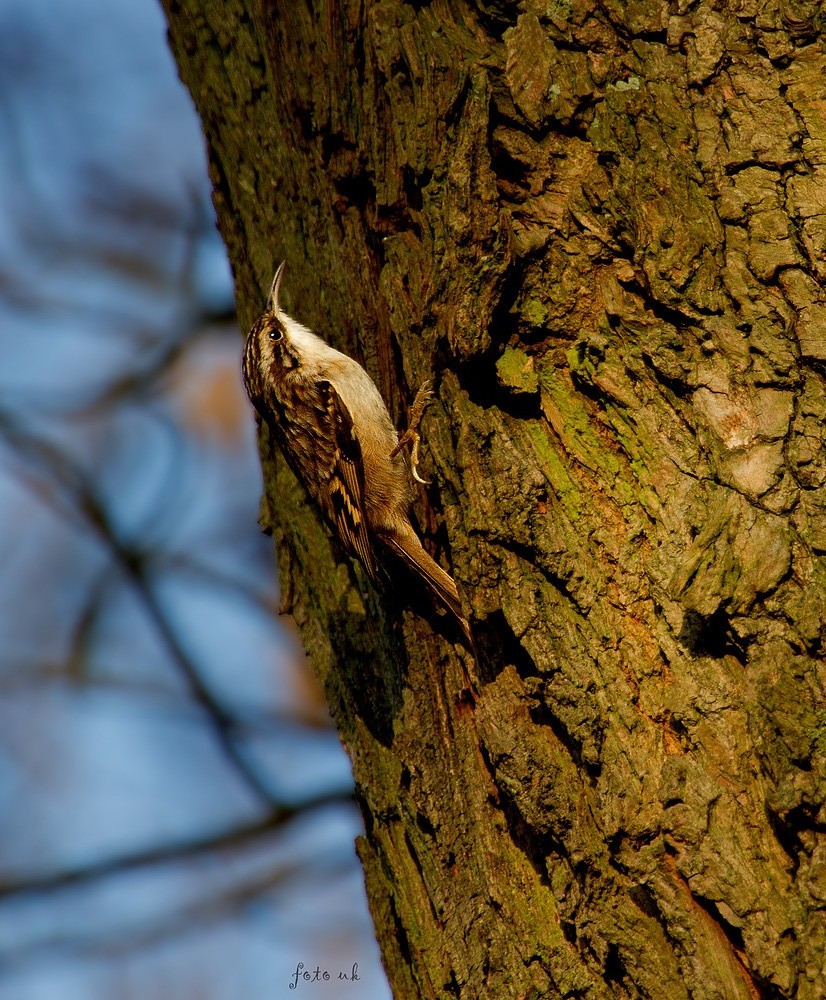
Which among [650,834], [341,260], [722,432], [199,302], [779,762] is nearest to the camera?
[779,762]

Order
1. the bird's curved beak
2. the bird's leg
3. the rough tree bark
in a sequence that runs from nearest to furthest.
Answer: the rough tree bark
the bird's leg
the bird's curved beak

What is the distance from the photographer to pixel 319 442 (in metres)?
3.52

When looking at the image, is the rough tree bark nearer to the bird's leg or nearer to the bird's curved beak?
the bird's leg

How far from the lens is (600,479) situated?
1875 millimetres

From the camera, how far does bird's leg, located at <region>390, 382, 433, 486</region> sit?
2168 mm

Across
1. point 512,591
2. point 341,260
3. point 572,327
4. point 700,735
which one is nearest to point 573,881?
point 700,735

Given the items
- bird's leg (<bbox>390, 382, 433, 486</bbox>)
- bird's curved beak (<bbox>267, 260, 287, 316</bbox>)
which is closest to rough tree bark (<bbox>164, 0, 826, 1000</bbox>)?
bird's leg (<bbox>390, 382, 433, 486</bbox>)

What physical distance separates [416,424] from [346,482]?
Answer: 104cm

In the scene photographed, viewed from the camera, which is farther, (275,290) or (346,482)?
(346,482)

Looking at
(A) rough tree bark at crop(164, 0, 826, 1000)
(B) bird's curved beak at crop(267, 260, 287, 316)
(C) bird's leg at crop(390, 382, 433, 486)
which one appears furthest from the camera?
(B) bird's curved beak at crop(267, 260, 287, 316)

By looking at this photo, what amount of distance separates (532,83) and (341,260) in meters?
0.61

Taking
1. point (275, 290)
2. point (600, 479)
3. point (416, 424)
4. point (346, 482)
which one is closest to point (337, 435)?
point (346, 482)

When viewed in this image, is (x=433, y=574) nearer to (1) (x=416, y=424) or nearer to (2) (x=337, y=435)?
(1) (x=416, y=424)

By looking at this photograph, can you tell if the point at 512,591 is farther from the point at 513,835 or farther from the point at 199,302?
the point at 199,302
